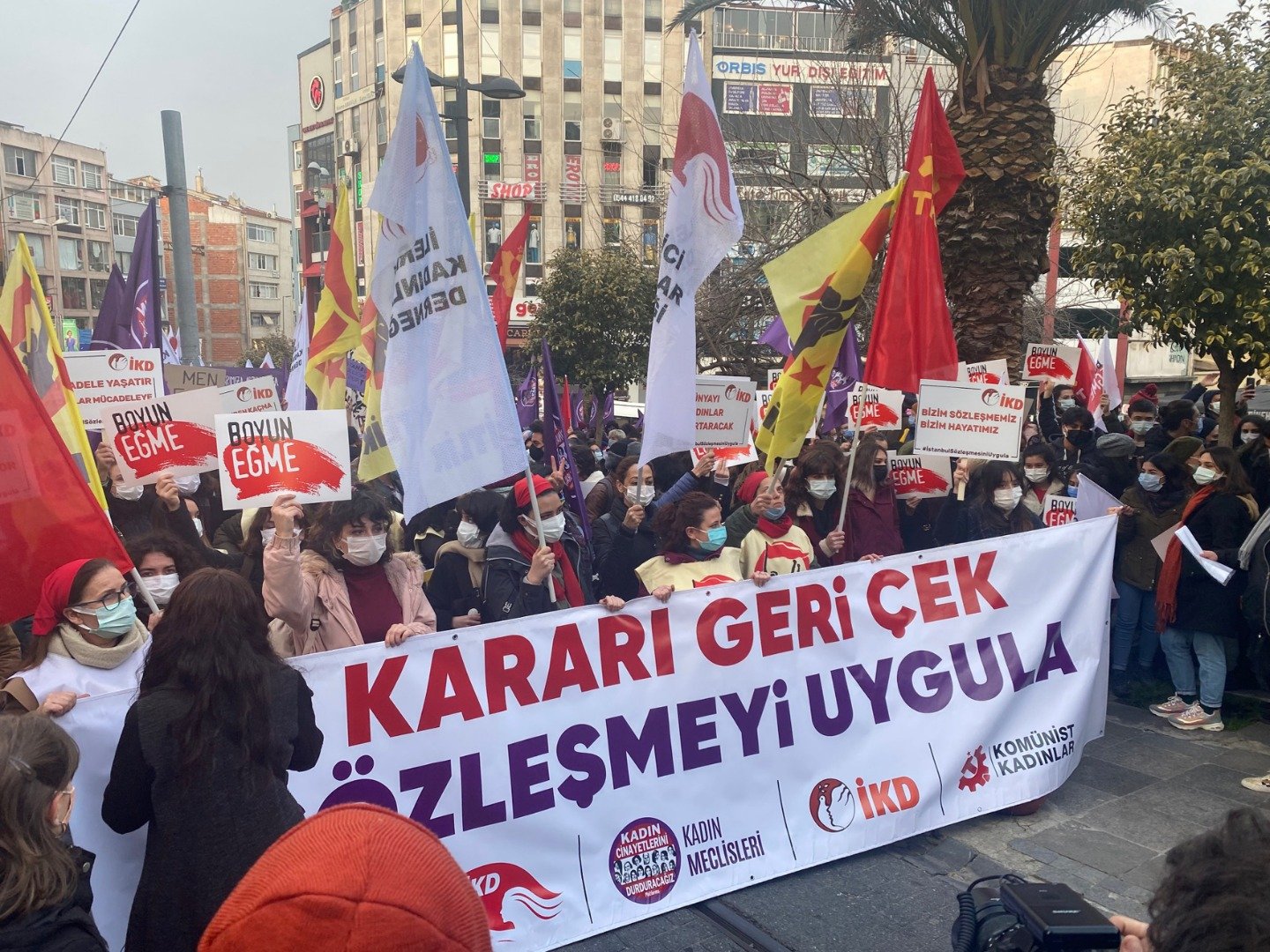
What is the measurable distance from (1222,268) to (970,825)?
5584 mm

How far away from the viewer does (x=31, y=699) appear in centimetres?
316

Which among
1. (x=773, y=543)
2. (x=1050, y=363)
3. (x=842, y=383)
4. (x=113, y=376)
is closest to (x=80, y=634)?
(x=773, y=543)

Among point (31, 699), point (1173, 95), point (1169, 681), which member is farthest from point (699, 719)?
point (1173, 95)

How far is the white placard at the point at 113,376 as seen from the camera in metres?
6.72

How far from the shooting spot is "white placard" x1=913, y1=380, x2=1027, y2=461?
20.4ft

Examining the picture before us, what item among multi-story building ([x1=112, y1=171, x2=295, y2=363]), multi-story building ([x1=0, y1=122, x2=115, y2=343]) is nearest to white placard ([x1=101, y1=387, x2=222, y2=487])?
multi-story building ([x1=0, y1=122, x2=115, y2=343])

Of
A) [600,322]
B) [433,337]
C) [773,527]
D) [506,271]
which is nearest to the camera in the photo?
[433,337]

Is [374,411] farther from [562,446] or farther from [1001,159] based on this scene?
[1001,159]

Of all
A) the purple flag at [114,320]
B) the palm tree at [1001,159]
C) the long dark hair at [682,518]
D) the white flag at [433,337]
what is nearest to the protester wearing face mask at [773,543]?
the long dark hair at [682,518]

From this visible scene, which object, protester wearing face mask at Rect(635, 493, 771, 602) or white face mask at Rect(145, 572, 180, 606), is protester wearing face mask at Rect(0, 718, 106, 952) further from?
protester wearing face mask at Rect(635, 493, 771, 602)

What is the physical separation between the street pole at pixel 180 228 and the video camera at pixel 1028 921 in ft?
35.5

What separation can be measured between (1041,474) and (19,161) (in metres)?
74.6

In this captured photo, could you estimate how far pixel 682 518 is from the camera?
16.3ft

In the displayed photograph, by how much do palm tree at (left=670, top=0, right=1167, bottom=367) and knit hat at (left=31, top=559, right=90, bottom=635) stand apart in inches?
294
